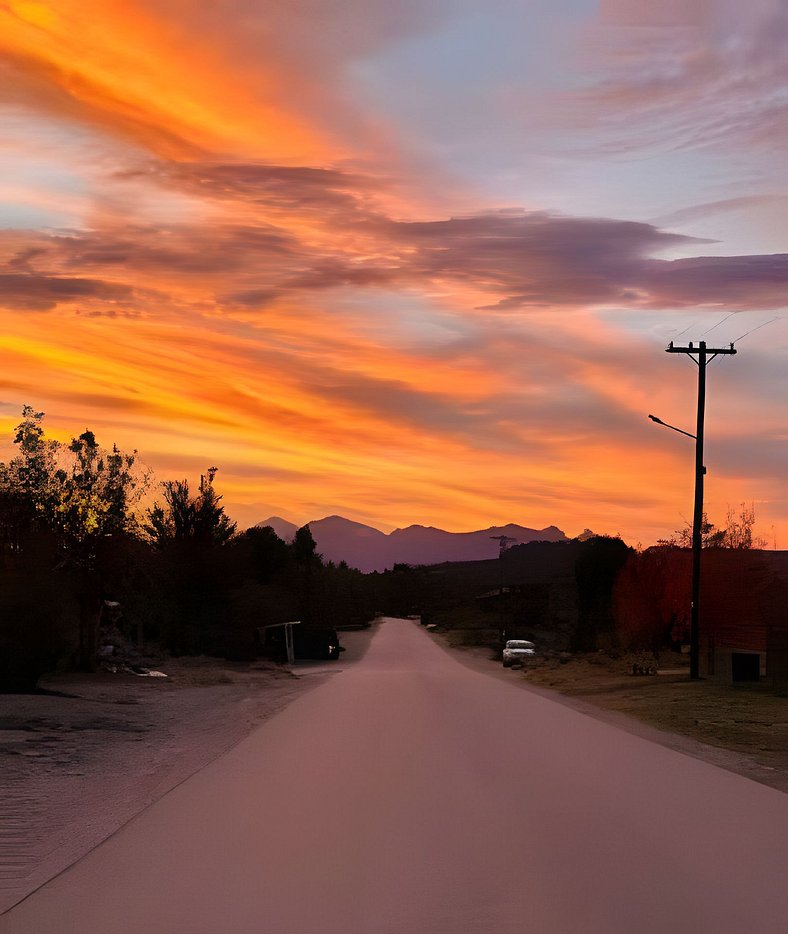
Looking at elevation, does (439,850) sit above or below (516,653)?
below

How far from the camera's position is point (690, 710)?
31.3 metres

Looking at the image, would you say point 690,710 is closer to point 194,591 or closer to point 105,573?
point 105,573

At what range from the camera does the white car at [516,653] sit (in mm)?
64875

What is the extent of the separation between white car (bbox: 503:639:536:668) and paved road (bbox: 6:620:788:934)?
4599cm

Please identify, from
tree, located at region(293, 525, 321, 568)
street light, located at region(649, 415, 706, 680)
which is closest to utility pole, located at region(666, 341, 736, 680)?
street light, located at region(649, 415, 706, 680)

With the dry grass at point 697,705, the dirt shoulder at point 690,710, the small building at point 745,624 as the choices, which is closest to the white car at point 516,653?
the dirt shoulder at point 690,710

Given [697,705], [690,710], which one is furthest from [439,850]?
[697,705]

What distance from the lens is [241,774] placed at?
15.9 meters

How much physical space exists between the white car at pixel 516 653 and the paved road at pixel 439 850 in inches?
1811

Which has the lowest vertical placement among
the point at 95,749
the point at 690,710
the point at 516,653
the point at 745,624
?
the point at 95,749

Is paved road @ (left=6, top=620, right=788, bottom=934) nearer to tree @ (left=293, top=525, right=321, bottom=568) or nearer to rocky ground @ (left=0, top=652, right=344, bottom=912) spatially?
rocky ground @ (left=0, top=652, right=344, bottom=912)

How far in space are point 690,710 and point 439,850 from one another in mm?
22436

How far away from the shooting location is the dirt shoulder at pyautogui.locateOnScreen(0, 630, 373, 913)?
11.2 m

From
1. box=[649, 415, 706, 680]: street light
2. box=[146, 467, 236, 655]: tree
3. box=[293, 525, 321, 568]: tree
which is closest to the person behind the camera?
box=[649, 415, 706, 680]: street light
